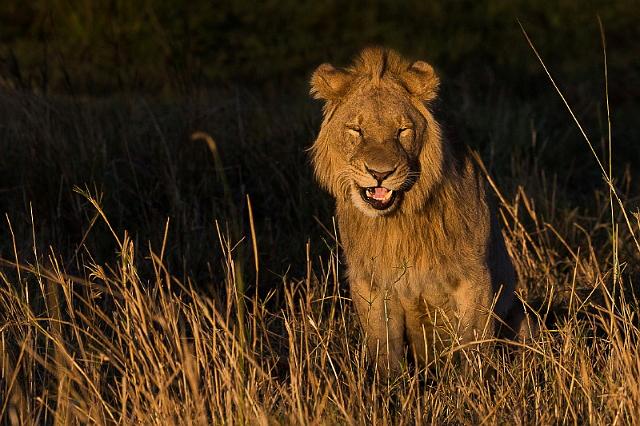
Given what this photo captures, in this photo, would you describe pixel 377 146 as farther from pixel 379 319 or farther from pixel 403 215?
pixel 379 319

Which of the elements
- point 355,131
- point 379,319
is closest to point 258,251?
point 379,319

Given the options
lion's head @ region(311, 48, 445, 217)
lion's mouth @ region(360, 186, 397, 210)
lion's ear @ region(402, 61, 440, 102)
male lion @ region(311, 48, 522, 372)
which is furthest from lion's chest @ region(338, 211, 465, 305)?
lion's ear @ region(402, 61, 440, 102)

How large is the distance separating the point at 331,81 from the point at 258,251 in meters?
1.53

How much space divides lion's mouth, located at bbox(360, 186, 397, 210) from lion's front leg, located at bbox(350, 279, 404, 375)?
1.36ft

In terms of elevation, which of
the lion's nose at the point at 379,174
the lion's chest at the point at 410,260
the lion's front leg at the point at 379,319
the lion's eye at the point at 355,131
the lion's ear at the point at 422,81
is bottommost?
the lion's front leg at the point at 379,319

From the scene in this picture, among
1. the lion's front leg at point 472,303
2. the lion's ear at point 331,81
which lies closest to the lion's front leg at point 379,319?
the lion's front leg at point 472,303

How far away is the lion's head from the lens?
4.16 metres

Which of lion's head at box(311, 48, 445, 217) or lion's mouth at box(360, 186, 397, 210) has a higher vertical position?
lion's head at box(311, 48, 445, 217)

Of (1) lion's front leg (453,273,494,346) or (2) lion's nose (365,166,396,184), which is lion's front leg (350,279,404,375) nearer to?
(1) lion's front leg (453,273,494,346)

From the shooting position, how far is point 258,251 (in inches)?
228

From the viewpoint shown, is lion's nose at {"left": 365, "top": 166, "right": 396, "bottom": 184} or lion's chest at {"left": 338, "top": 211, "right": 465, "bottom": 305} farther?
lion's chest at {"left": 338, "top": 211, "right": 465, "bottom": 305}

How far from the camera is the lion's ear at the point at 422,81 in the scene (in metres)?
4.41

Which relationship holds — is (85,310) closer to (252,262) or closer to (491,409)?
(252,262)

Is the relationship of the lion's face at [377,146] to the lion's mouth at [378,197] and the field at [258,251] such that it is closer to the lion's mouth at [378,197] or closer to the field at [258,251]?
the lion's mouth at [378,197]
